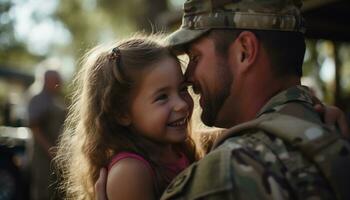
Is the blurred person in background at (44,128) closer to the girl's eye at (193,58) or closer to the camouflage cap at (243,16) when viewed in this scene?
the girl's eye at (193,58)

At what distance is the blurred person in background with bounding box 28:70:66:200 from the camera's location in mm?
6469

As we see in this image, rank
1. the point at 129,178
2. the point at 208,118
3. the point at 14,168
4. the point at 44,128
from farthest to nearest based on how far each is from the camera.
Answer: the point at 14,168
the point at 44,128
the point at 129,178
the point at 208,118

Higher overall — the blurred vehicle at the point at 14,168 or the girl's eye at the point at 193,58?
the girl's eye at the point at 193,58

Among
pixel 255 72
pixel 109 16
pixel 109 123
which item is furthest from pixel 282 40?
pixel 109 16

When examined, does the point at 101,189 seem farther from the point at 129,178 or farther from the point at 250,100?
the point at 250,100

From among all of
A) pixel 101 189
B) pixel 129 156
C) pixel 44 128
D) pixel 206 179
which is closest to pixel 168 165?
pixel 129 156

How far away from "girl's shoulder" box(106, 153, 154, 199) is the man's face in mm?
314

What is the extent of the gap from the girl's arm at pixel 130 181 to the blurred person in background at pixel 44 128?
420 cm

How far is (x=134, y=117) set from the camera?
8.14 ft

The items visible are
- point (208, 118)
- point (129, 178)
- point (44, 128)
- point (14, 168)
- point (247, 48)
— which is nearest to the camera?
point (247, 48)

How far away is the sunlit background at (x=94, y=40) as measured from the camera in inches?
278

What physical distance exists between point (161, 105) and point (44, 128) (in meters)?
4.31

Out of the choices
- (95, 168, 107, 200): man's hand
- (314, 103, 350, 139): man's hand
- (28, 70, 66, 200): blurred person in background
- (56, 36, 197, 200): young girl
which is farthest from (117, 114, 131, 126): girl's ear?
(28, 70, 66, 200): blurred person in background

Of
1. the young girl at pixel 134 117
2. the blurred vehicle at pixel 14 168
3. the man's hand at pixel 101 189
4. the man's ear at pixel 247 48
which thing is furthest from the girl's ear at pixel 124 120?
the blurred vehicle at pixel 14 168
